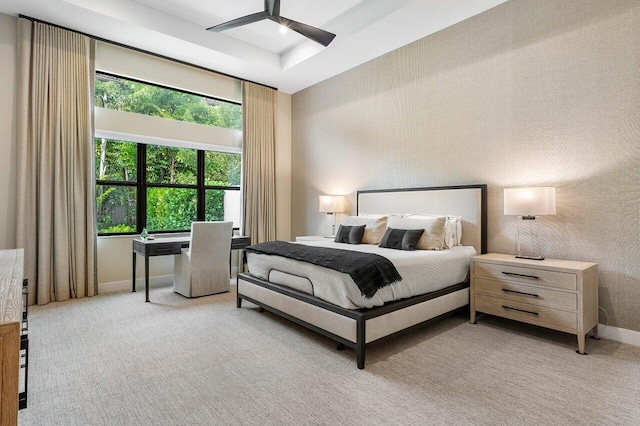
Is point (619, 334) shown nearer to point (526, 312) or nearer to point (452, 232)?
point (526, 312)

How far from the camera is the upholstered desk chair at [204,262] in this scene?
4062mm

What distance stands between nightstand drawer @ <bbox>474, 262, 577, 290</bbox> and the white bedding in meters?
0.23

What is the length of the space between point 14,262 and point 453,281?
11.3 ft

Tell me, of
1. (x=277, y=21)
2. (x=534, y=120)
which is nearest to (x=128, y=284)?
(x=277, y=21)

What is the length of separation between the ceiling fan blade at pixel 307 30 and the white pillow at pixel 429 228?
7.16 feet

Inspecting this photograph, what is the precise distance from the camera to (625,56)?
278 centimetres

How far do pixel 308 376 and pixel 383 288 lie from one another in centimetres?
83

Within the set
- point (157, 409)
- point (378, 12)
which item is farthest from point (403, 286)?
point (378, 12)

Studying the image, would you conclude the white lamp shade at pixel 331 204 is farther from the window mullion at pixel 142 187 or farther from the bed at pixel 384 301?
the window mullion at pixel 142 187

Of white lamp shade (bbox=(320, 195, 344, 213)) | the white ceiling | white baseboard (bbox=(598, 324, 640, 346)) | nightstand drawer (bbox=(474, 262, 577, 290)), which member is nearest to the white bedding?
nightstand drawer (bbox=(474, 262, 577, 290))

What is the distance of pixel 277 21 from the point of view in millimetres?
3295

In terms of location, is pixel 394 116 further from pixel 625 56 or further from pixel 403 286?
pixel 403 286

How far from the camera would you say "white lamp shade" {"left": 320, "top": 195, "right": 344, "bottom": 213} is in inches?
201

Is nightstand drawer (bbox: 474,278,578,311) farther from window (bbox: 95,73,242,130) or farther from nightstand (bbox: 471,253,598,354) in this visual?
window (bbox: 95,73,242,130)
